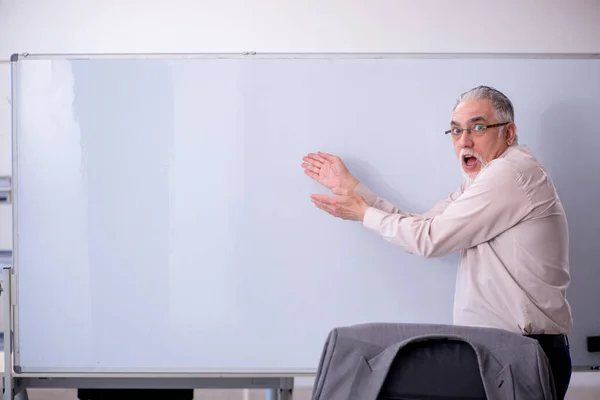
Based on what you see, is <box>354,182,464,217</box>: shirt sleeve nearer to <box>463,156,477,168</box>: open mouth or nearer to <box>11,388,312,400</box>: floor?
<box>463,156,477,168</box>: open mouth

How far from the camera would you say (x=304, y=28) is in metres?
2.91

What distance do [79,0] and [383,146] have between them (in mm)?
1592

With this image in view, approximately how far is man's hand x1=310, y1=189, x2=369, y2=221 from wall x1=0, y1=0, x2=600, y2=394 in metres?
0.97

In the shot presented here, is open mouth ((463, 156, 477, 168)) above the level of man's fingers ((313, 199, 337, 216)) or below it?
above

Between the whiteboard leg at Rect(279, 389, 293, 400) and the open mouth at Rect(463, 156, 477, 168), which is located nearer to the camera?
the open mouth at Rect(463, 156, 477, 168)

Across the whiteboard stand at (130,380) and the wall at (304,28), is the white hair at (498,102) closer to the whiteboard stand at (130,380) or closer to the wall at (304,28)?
the wall at (304,28)

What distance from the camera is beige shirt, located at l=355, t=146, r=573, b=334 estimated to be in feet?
5.66

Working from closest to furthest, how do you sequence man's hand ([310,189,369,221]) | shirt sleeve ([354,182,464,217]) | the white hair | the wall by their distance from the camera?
1. the white hair
2. man's hand ([310,189,369,221])
3. shirt sleeve ([354,182,464,217])
4. the wall

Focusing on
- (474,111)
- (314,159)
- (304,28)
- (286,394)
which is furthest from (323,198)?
(304,28)

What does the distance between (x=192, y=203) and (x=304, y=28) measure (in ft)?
3.56

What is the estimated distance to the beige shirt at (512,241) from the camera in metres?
1.72

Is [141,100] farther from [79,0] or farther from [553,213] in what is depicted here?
[553,213]

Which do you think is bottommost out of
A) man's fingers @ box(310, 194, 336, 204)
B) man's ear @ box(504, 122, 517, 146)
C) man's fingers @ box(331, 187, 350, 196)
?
man's fingers @ box(310, 194, 336, 204)

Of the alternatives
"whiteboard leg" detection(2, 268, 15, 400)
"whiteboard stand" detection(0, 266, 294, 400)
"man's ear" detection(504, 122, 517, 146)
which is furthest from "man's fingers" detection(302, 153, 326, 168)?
"whiteboard leg" detection(2, 268, 15, 400)
